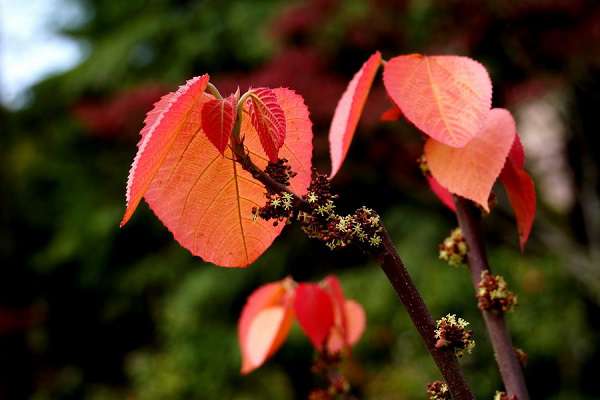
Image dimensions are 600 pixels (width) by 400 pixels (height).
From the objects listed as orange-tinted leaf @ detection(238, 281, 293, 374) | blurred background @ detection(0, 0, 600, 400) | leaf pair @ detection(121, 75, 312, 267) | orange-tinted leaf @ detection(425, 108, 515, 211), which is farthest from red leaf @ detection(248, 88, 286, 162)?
blurred background @ detection(0, 0, 600, 400)

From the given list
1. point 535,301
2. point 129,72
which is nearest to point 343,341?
point 535,301

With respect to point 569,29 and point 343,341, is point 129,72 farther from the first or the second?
point 343,341

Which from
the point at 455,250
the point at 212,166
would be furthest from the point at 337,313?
the point at 212,166

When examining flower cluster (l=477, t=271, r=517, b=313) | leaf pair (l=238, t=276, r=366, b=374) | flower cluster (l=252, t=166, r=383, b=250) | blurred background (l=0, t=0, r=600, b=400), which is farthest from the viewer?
blurred background (l=0, t=0, r=600, b=400)

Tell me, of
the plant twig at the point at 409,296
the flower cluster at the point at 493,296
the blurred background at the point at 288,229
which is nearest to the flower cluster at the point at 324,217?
the plant twig at the point at 409,296

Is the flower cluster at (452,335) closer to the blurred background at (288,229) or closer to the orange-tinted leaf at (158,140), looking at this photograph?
the orange-tinted leaf at (158,140)

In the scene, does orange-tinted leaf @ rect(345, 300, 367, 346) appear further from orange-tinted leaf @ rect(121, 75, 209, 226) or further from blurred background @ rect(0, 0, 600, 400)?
blurred background @ rect(0, 0, 600, 400)
